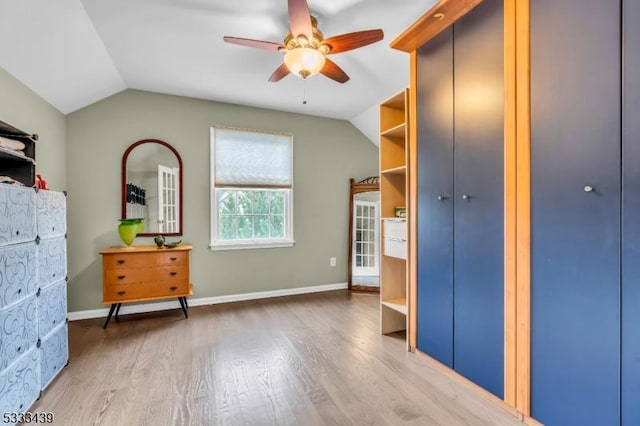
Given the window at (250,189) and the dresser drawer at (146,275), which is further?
the window at (250,189)

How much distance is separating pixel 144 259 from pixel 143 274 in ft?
0.51

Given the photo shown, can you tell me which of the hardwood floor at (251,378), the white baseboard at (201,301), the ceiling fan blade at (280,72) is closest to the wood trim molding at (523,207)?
the hardwood floor at (251,378)

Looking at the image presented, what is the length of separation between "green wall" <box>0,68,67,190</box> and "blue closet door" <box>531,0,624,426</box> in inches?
137

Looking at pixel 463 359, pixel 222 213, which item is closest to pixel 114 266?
Result: pixel 222 213

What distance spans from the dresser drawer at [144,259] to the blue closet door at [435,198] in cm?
244

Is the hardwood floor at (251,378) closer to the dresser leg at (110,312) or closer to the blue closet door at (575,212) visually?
the dresser leg at (110,312)

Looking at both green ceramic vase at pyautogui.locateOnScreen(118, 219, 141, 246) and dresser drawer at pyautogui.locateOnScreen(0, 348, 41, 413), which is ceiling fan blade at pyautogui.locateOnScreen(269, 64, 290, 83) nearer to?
green ceramic vase at pyautogui.locateOnScreen(118, 219, 141, 246)

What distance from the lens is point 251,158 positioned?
12.9 feet

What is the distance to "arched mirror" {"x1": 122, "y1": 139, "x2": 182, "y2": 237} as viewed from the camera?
337cm

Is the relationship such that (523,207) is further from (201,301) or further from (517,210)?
(201,301)

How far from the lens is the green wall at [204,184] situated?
3221 mm

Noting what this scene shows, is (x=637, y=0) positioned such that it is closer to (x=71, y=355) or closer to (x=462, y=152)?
(x=462, y=152)

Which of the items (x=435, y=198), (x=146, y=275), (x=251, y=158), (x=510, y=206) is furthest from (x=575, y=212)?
(x=146, y=275)

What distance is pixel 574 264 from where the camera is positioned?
4.71 feet
